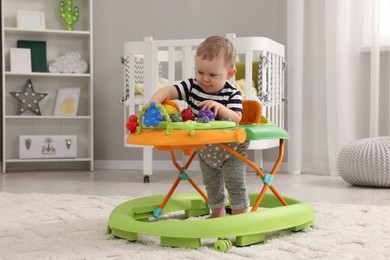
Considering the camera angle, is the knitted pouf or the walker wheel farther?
the knitted pouf

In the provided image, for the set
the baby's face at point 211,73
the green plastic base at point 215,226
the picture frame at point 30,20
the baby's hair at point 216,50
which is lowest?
the green plastic base at point 215,226

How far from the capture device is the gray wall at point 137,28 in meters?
3.72

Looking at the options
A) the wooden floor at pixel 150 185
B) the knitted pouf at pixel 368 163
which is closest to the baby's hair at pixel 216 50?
the wooden floor at pixel 150 185

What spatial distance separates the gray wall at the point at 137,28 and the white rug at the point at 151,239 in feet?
5.99

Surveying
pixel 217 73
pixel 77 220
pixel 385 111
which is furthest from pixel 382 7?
pixel 77 220

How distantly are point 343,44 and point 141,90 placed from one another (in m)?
1.22

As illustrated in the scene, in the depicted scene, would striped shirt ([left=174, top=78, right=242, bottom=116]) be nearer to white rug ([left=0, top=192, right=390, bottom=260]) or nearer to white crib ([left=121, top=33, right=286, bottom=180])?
white rug ([left=0, top=192, right=390, bottom=260])

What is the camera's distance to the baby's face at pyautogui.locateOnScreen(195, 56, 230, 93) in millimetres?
1568

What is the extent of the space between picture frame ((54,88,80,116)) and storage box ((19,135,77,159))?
0.17 m

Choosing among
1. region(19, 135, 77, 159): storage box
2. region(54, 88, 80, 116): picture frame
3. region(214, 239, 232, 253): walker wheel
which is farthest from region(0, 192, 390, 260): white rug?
region(54, 88, 80, 116): picture frame

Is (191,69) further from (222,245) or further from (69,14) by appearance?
(222,245)

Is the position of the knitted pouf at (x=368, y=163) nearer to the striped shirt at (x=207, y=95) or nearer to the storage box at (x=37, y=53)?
the striped shirt at (x=207, y=95)

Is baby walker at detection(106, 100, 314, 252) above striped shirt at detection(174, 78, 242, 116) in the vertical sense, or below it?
below

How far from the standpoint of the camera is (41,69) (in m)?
3.74
